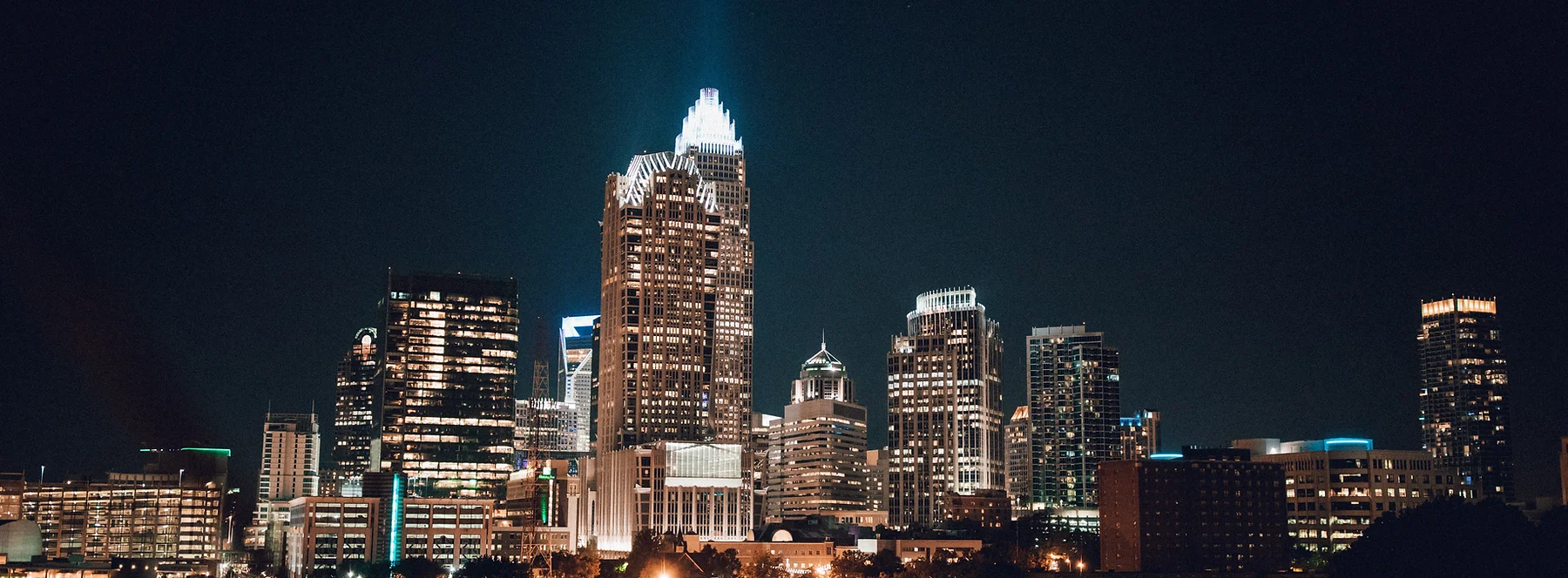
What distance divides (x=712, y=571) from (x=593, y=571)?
18.3 m

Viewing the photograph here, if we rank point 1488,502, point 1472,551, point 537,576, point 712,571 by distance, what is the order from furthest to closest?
point 712,571 < point 537,576 < point 1488,502 < point 1472,551

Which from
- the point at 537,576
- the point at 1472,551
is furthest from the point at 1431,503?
the point at 537,576

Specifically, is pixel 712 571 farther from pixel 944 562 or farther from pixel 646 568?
pixel 944 562

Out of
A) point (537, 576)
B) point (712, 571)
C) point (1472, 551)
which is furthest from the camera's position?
point (712, 571)

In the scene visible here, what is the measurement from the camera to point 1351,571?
15900 cm

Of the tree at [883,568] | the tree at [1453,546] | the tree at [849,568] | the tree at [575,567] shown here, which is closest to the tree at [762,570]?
the tree at [849,568]

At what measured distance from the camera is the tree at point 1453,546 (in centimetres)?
14525

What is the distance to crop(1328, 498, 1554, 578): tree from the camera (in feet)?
477

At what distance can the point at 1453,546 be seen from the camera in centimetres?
14762

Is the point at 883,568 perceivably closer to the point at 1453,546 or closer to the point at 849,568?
the point at 849,568

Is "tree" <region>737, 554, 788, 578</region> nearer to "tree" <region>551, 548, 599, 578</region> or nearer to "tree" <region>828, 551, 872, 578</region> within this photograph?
"tree" <region>828, 551, 872, 578</region>

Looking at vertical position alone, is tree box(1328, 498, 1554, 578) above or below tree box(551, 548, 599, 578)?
above

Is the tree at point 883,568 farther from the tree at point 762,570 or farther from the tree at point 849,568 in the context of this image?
the tree at point 762,570

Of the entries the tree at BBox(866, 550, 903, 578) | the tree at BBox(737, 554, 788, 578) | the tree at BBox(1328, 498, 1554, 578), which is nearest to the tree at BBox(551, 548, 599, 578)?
the tree at BBox(737, 554, 788, 578)
